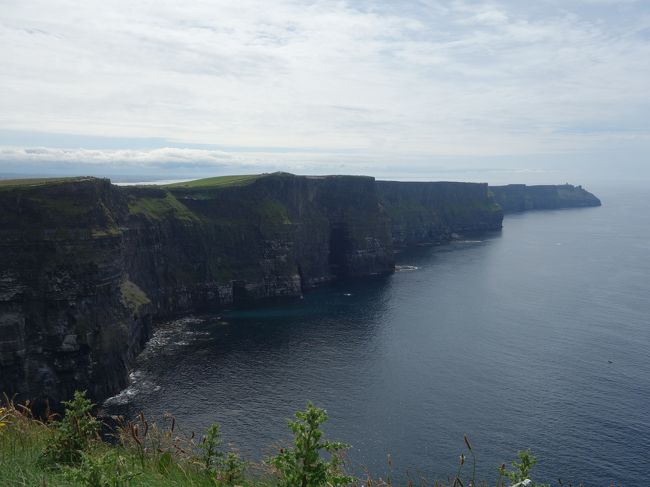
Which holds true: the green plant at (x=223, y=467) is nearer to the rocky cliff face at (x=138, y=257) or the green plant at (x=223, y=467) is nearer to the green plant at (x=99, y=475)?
the green plant at (x=99, y=475)

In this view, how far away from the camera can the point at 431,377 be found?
83688mm

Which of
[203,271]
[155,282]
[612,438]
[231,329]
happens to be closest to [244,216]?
[203,271]

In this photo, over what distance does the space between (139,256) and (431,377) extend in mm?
69317

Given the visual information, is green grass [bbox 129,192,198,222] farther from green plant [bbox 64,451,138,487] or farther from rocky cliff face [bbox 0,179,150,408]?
green plant [bbox 64,451,138,487]

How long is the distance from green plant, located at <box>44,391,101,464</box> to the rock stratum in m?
65.0

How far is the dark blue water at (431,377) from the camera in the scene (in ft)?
201

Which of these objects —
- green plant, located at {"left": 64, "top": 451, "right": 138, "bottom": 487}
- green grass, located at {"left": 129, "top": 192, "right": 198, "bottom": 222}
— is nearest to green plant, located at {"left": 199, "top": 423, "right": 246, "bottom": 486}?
green plant, located at {"left": 64, "top": 451, "right": 138, "bottom": 487}

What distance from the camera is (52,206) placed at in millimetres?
76688

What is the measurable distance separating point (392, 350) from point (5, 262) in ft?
218

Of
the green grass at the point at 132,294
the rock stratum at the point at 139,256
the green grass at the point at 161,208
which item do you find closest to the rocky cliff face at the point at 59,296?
the rock stratum at the point at 139,256

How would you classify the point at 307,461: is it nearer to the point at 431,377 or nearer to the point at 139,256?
the point at 431,377

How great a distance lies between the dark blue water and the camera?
201ft

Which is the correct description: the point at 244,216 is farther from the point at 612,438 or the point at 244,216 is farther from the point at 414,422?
the point at 612,438

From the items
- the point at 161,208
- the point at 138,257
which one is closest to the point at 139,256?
the point at 138,257
